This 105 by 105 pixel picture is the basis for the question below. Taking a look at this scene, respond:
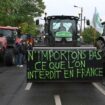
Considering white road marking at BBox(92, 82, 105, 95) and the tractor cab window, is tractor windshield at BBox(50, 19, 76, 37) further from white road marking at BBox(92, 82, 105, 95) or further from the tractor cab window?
white road marking at BBox(92, 82, 105, 95)

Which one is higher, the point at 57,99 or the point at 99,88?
the point at 57,99

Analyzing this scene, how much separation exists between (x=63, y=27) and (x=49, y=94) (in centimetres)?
1120

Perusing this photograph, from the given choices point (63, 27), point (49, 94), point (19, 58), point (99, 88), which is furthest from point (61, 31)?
point (49, 94)

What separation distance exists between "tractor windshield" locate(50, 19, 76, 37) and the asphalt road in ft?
22.7

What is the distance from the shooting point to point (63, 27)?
1030 inches

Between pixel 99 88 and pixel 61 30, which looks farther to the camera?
pixel 61 30

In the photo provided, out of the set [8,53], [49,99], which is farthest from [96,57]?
[8,53]

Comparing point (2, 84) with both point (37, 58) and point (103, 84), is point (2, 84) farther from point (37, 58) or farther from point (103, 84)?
point (103, 84)

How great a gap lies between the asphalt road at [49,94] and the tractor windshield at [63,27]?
6.93 meters

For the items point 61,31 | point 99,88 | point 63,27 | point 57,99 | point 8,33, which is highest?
point 63,27

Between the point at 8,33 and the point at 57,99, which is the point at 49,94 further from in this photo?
the point at 8,33

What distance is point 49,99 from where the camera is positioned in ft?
46.5

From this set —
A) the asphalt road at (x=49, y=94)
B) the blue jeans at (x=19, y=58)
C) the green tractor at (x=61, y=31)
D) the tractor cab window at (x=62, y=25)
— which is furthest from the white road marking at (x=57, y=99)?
the blue jeans at (x=19, y=58)

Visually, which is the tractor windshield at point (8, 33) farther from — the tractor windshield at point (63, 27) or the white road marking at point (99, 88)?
the white road marking at point (99, 88)
